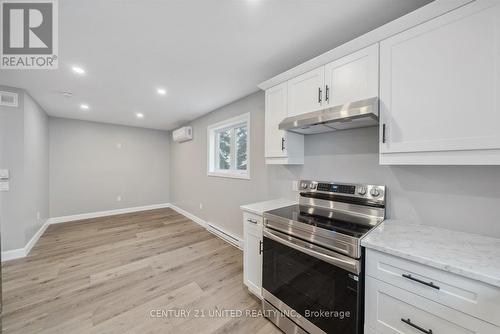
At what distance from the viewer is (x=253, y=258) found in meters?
1.98

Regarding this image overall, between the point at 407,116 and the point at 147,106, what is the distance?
12.7 ft

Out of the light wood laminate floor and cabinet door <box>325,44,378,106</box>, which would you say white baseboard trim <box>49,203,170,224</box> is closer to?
the light wood laminate floor

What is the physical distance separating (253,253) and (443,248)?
1.46 m

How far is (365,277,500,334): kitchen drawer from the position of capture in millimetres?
889

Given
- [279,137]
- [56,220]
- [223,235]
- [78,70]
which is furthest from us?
[56,220]

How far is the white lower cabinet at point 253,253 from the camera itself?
6.23 feet

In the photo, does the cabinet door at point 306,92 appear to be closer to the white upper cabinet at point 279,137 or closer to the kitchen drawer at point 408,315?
the white upper cabinet at point 279,137

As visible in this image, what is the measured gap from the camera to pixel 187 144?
16.0 feet

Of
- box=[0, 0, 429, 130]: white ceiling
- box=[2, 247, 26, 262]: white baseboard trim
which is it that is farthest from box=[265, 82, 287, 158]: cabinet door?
box=[2, 247, 26, 262]: white baseboard trim

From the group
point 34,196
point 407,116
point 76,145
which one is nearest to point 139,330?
point 407,116

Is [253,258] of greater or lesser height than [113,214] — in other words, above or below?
above

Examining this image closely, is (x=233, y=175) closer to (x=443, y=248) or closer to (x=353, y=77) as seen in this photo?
(x=353, y=77)

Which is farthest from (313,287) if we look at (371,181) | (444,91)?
(444,91)

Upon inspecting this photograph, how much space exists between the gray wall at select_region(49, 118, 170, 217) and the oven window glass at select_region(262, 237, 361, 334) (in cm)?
499
